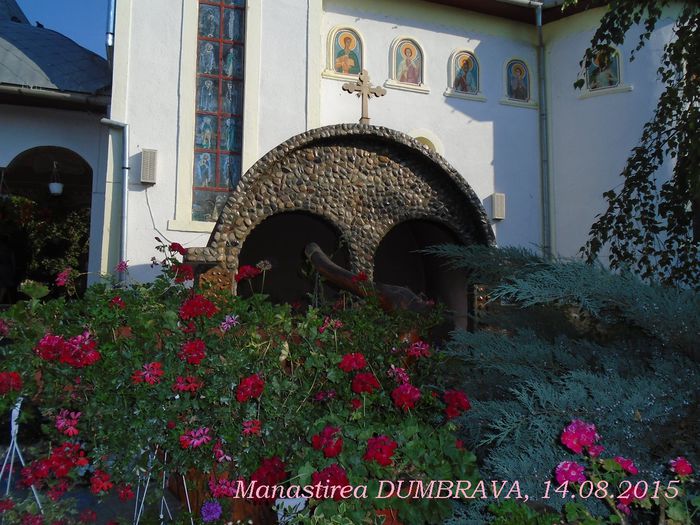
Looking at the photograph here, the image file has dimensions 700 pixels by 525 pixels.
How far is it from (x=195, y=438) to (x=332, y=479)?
689 millimetres

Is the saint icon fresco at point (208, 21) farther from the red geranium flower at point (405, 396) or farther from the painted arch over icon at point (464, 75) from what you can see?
the red geranium flower at point (405, 396)

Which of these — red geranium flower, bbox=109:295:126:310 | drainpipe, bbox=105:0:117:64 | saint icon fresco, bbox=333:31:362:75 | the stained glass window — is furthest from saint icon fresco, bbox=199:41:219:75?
red geranium flower, bbox=109:295:126:310

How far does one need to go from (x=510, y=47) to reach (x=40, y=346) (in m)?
10.2

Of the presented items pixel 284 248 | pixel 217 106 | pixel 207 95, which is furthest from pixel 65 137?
pixel 284 248

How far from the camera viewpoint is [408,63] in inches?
393

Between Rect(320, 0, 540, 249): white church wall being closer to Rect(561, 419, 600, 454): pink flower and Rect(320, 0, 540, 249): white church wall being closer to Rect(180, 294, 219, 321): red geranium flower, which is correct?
Rect(180, 294, 219, 321): red geranium flower

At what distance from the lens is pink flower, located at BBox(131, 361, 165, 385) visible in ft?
8.14

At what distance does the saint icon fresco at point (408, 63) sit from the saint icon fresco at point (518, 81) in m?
1.77

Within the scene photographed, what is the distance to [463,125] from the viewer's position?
33.5 feet

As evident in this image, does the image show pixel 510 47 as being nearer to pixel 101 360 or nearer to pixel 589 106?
pixel 589 106

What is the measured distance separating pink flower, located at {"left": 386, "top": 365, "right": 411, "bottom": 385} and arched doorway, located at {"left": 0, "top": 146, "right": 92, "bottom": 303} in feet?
30.3

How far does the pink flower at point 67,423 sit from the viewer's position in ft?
7.92

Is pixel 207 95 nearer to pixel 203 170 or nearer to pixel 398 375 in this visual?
pixel 203 170

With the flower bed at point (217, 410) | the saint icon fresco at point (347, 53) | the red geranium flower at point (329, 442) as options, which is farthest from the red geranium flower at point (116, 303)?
the saint icon fresco at point (347, 53)
